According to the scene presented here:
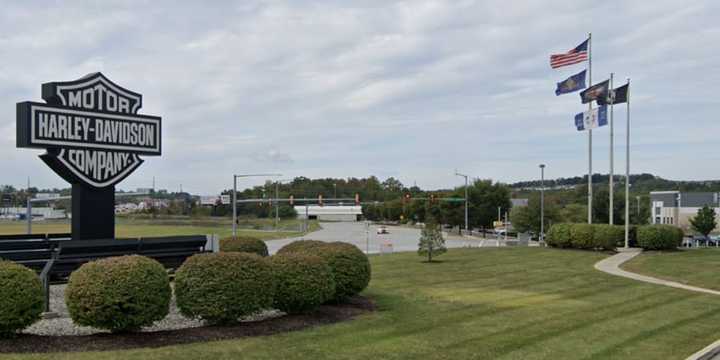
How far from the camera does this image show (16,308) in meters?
9.68

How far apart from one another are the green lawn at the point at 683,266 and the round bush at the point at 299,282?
49.0 ft

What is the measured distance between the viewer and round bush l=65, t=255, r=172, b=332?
10070mm

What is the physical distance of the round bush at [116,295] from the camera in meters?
10.1

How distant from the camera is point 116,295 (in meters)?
10.1

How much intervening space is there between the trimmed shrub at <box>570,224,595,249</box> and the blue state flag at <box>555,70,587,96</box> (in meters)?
8.26

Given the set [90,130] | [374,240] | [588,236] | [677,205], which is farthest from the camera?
[677,205]

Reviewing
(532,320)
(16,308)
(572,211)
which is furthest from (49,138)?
(572,211)

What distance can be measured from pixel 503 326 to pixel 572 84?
30.8 m

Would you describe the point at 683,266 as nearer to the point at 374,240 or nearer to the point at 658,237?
the point at 658,237

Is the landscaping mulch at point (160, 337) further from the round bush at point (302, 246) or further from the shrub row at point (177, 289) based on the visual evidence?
the round bush at point (302, 246)

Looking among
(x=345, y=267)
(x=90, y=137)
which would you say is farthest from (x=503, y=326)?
(x=90, y=137)

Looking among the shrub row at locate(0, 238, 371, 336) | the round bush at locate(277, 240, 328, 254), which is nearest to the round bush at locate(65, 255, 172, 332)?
the shrub row at locate(0, 238, 371, 336)

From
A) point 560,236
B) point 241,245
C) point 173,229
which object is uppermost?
point 241,245

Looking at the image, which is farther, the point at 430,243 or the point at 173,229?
the point at 173,229
